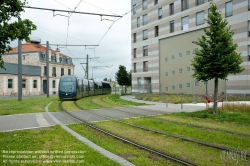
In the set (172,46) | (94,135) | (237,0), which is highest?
(237,0)

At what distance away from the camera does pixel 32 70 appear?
56000 mm

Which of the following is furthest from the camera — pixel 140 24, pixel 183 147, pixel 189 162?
pixel 140 24

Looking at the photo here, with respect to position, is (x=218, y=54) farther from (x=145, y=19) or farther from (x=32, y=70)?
(x=32, y=70)

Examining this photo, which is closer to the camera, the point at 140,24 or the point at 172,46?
the point at 172,46

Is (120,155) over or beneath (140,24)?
beneath

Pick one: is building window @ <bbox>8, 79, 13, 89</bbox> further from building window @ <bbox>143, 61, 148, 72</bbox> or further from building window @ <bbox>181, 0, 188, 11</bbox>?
building window @ <bbox>181, 0, 188, 11</bbox>

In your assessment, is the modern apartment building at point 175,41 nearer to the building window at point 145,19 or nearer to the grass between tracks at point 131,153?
the building window at point 145,19

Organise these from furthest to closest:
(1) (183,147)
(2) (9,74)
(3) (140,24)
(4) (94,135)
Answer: (2) (9,74)
(3) (140,24)
(4) (94,135)
(1) (183,147)

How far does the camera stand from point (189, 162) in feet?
18.4

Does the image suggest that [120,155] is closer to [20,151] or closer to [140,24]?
[20,151]

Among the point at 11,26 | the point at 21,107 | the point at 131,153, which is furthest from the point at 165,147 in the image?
the point at 21,107

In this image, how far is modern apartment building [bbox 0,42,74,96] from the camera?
48.2m

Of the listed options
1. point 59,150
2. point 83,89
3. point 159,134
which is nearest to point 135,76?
point 83,89

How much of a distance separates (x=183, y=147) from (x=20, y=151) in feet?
14.9
